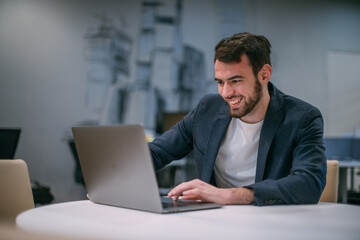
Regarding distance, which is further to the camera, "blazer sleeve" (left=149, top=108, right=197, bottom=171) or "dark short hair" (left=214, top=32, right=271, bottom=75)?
"blazer sleeve" (left=149, top=108, right=197, bottom=171)

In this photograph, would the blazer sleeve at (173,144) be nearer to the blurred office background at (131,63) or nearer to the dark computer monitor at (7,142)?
the dark computer monitor at (7,142)

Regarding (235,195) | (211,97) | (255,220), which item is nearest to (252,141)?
(211,97)

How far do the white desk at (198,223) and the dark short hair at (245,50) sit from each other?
2.05 ft

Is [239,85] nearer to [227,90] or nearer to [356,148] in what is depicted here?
[227,90]

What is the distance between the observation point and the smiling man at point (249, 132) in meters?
1.42

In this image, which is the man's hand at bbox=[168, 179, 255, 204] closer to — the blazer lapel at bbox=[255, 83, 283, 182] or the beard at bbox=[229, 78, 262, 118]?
the blazer lapel at bbox=[255, 83, 283, 182]

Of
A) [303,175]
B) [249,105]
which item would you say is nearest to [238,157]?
[249,105]

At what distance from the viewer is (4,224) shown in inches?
47.7

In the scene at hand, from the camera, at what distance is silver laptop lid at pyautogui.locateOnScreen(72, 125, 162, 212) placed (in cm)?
95

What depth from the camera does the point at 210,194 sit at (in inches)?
46.0

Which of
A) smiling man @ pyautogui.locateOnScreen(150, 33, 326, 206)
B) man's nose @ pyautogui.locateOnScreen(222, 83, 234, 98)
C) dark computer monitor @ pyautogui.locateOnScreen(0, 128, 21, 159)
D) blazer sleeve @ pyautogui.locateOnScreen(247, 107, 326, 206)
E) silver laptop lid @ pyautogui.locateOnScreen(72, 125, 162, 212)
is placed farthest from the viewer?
dark computer monitor @ pyautogui.locateOnScreen(0, 128, 21, 159)

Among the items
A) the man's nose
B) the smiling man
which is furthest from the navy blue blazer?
the man's nose

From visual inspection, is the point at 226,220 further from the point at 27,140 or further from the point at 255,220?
the point at 27,140

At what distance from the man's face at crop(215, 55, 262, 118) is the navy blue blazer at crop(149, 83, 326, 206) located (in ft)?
0.26
